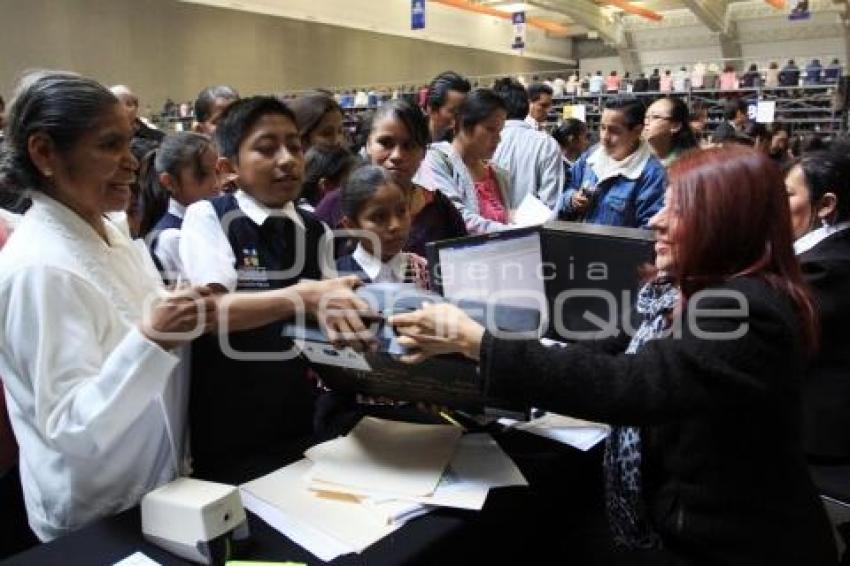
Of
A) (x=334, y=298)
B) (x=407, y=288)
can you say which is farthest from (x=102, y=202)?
(x=407, y=288)

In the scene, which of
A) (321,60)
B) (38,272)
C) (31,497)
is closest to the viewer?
(38,272)

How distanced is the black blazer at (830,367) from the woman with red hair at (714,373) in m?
0.86

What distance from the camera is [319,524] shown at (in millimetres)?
1108

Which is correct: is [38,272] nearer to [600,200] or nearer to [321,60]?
[600,200]

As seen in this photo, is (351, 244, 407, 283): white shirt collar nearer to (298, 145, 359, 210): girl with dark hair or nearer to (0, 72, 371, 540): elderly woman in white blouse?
(0, 72, 371, 540): elderly woman in white blouse

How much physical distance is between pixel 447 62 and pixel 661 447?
58.5 ft

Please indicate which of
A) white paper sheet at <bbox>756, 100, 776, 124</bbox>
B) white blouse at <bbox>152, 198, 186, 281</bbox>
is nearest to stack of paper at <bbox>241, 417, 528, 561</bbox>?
white blouse at <bbox>152, 198, 186, 281</bbox>

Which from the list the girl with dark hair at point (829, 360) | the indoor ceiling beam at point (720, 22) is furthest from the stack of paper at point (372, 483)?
the indoor ceiling beam at point (720, 22)

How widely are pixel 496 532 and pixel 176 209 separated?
1909 mm

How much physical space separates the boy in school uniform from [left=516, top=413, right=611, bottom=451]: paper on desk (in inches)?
19.6

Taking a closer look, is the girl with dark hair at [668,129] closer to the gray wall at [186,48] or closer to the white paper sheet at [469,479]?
the white paper sheet at [469,479]

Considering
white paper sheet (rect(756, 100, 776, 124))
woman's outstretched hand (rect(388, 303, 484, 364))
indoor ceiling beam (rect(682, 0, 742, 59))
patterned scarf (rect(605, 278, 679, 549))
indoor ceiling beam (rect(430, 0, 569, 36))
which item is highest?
indoor ceiling beam (rect(430, 0, 569, 36))

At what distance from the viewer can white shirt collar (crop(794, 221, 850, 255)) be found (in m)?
2.15

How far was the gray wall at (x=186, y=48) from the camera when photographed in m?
10.8
